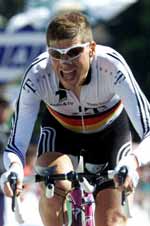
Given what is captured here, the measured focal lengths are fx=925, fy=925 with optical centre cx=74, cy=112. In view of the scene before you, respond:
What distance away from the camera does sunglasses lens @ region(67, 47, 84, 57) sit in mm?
5125

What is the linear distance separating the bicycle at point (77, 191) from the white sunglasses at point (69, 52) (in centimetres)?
65

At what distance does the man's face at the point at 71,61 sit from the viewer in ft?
16.8

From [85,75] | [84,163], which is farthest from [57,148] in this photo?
[85,75]

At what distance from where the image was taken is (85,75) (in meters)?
5.35

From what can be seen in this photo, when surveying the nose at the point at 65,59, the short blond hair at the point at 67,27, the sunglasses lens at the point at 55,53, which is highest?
the short blond hair at the point at 67,27

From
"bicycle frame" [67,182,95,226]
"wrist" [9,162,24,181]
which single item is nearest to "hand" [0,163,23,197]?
"wrist" [9,162,24,181]

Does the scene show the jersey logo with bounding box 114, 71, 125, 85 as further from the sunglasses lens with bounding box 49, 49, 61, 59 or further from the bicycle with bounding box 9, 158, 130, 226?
the bicycle with bounding box 9, 158, 130, 226

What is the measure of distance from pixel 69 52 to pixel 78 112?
24.1 inches

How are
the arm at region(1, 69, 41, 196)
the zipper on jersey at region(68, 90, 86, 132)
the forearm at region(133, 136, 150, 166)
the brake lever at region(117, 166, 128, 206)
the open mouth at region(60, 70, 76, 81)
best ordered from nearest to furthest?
the brake lever at region(117, 166, 128, 206) < the forearm at region(133, 136, 150, 166) < the open mouth at region(60, 70, 76, 81) < the arm at region(1, 69, 41, 196) < the zipper on jersey at region(68, 90, 86, 132)

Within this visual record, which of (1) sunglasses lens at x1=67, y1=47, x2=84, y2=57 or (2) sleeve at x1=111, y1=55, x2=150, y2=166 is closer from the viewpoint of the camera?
(1) sunglasses lens at x1=67, y1=47, x2=84, y2=57

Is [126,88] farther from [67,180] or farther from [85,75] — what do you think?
[67,180]

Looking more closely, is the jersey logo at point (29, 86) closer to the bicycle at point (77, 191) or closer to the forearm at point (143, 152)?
the bicycle at point (77, 191)

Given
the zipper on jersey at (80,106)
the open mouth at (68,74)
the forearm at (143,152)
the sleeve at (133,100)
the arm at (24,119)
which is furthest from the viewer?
the zipper on jersey at (80,106)

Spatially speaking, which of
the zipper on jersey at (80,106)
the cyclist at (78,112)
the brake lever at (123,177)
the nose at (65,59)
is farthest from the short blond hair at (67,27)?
the brake lever at (123,177)
